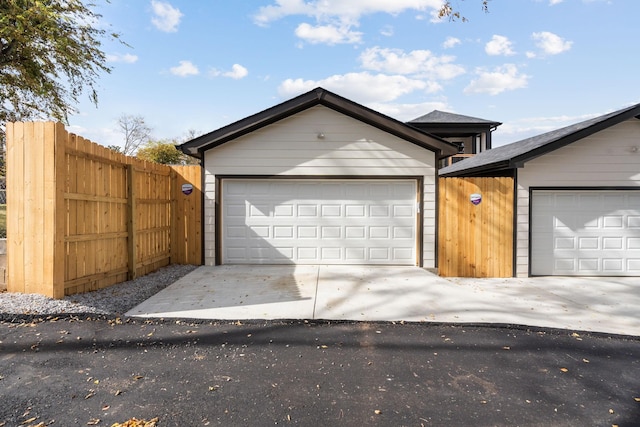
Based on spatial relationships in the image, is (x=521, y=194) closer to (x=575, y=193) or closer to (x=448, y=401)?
(x=575, y=193)

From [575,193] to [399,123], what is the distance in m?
4.17

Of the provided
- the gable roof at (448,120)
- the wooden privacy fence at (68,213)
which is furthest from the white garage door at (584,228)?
the gable roof at (448,120)

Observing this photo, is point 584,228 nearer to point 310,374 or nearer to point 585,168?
point 585,168

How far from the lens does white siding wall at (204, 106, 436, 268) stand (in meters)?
7.72

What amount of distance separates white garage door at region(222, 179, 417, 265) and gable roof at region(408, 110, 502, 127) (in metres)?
12.3

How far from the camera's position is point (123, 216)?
595cm

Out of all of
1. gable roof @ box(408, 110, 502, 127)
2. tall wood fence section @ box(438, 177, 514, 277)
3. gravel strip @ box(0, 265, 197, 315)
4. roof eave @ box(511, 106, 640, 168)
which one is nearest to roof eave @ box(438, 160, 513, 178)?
roof eave @ box(511, 106, 640, 168)

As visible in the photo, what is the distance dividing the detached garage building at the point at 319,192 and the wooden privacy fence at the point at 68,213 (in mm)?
1951

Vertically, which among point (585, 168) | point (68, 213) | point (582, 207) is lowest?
point (68, 213)

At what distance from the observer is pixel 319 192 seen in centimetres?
787

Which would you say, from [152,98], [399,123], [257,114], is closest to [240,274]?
[257,114]

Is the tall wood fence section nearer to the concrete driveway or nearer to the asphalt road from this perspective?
the concrete driveway

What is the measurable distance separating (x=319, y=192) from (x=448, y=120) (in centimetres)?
1414

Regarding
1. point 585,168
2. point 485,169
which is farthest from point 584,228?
point 485,169
